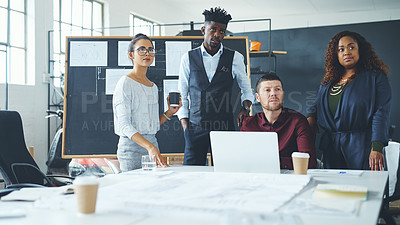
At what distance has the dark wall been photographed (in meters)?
7.11

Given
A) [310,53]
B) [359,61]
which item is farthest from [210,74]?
[310,53]

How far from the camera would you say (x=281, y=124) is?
2.49 meters

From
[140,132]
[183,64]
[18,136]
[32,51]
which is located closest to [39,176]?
[18,136]

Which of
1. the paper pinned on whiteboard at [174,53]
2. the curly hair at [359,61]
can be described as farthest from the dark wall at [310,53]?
the curly hair at [359,61]

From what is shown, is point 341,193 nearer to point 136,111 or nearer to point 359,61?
point 359,61

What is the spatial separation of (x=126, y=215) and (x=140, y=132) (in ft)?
5.63

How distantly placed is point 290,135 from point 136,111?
39.1 inches

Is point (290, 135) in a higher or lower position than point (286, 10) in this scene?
lower

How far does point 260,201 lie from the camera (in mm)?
1236

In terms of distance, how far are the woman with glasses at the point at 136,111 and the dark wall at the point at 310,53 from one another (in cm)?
463

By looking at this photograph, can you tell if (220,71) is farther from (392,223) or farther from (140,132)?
(392,223)

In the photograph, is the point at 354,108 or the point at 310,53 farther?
the point at 310,53

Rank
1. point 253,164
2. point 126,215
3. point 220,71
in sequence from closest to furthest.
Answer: point 126,215 < point 253,164 < point 220,71

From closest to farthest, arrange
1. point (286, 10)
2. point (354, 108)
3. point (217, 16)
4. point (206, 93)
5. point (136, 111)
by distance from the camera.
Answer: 1. point (354, 108)
2. point (136, 111)
3. point (217, 16)
4. point (206, 93)
5. point (286, 10)
